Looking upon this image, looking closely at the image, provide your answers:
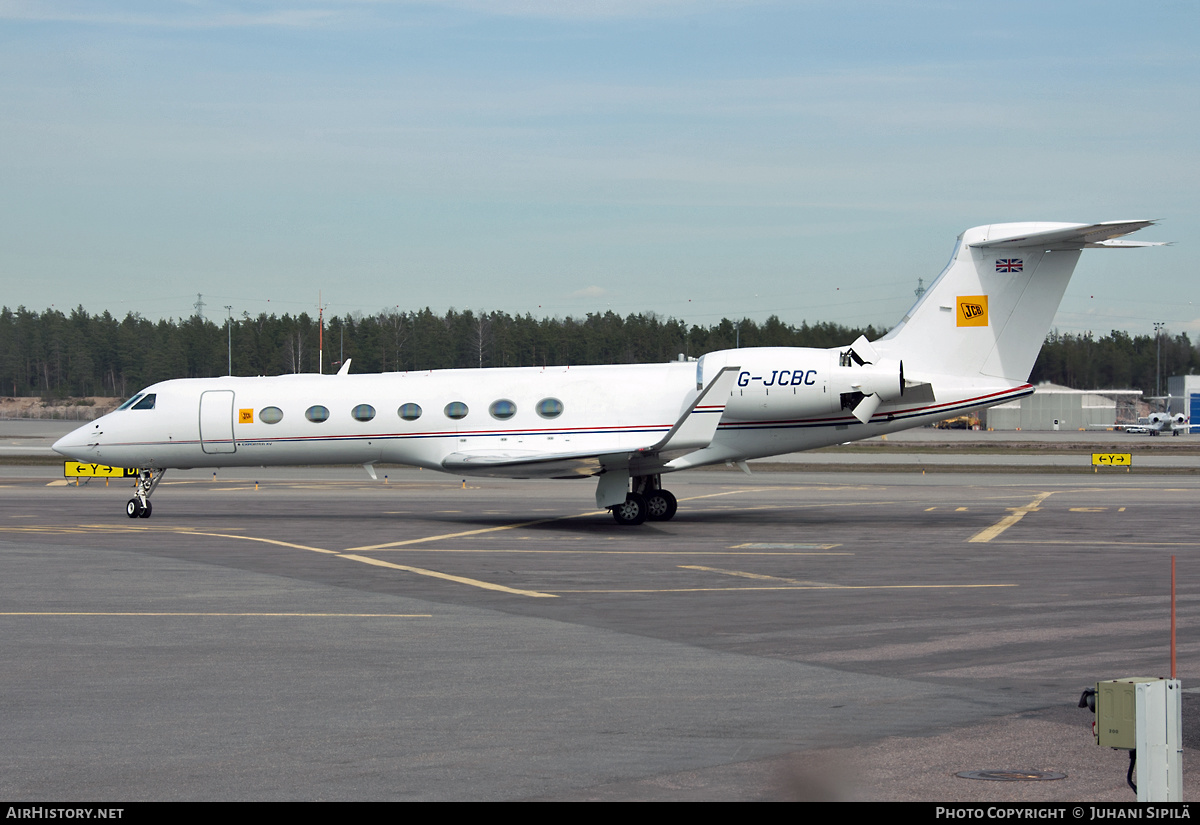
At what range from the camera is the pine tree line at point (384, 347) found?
304 ft

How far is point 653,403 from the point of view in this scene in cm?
2688

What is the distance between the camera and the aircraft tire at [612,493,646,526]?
26891 mm

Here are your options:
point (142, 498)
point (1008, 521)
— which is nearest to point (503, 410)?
point (142, 498)

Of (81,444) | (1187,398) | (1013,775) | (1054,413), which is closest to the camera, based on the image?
(1013,775)

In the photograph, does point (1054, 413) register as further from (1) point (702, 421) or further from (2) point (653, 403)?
(1) point (702, 421)

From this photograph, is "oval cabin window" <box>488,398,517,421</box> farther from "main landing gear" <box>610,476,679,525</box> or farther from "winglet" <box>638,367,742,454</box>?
"winglet" <box>638,367,742,454</box>

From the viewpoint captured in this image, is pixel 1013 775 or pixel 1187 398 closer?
pixel 1013 775

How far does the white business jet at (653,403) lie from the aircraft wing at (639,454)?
0.13 feet

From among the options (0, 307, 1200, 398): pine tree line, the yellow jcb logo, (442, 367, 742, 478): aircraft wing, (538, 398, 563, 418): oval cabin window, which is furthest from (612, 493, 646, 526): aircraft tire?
(0, 307, 1200, 398): pine tree line

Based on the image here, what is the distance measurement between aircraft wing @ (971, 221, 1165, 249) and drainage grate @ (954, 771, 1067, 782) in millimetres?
19245

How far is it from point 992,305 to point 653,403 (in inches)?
320

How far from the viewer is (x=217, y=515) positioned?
96.7 ft

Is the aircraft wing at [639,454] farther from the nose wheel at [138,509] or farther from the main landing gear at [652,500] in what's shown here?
the nose wheel at [138,509]
